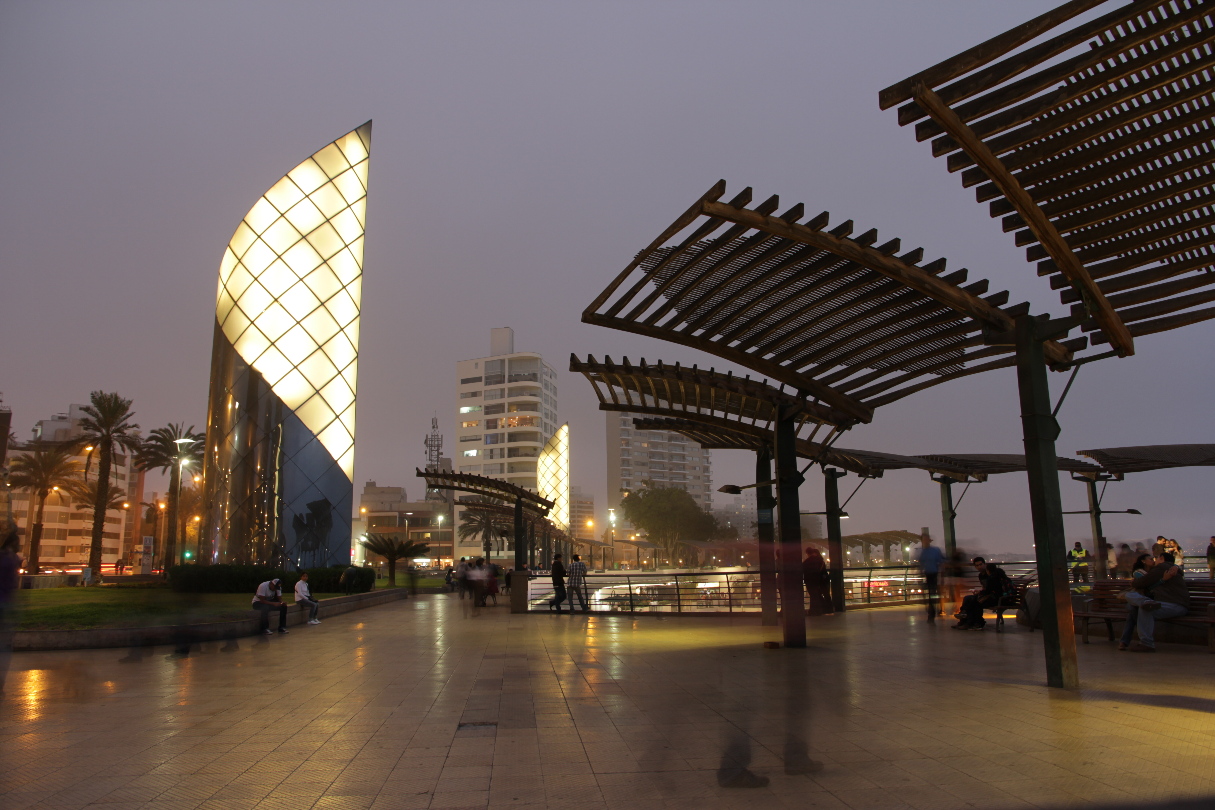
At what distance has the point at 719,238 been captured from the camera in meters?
7.26

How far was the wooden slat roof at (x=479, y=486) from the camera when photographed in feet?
73.7

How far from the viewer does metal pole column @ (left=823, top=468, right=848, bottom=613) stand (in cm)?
1755

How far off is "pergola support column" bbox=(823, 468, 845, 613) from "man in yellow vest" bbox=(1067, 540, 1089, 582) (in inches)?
239

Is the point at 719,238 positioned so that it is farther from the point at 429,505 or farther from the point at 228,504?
the point at 429,505

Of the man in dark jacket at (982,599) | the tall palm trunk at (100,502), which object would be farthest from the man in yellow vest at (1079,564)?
the tall palm trunk at (100,502)

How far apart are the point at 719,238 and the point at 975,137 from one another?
235cm

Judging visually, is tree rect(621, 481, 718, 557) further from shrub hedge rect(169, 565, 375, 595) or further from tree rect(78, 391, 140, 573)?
shrub hedge rect(169, 565, 375, 595)

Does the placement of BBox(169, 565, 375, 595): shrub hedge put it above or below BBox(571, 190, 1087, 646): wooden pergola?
below

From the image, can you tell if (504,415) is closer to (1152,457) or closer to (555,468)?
(555,468)

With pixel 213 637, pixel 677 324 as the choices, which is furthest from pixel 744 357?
pixel 213 637

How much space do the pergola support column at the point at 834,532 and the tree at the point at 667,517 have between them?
71.2 metres

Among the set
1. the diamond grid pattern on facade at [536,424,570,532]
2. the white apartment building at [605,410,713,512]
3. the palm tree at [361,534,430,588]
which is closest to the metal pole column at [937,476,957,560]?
the palm tree at [361,534,430,588]

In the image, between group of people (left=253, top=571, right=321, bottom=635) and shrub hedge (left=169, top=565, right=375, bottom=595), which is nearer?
group of people (left=253, top=571, right=321, bottom=635)

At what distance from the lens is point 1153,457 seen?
18.0 meters
